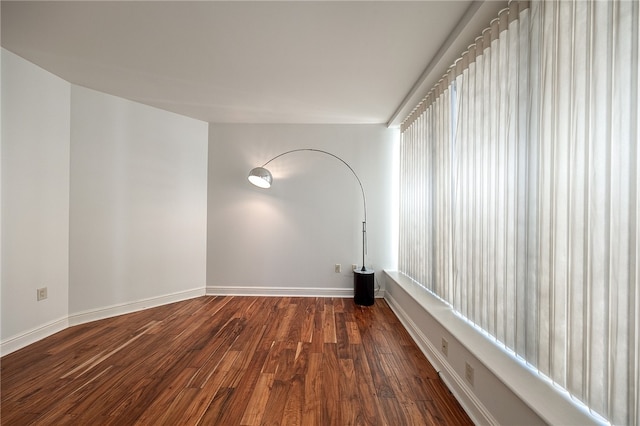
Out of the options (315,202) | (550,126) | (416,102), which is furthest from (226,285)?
(550,126)

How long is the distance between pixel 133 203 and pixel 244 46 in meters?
2.35

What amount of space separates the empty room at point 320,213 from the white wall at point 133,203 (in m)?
0.02

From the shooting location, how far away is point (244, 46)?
2.05 m

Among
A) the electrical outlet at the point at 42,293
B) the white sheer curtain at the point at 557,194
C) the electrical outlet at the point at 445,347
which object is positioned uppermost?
the white sheer curtain at the point at 557,194

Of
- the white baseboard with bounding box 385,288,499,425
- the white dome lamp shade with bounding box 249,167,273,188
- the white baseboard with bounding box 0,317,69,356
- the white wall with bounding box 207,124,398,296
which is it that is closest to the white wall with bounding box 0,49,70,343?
the white baseboard with bounding box 0,317,69,356

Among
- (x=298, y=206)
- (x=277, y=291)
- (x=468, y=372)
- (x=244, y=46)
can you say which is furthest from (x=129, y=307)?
(x=468, y=372)

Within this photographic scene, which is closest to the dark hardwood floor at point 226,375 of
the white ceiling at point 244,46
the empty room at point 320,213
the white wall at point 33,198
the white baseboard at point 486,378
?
the empty room at point 320,213

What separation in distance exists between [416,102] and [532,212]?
201cm

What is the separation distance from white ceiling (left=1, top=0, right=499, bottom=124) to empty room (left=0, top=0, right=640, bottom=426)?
0.8 inches

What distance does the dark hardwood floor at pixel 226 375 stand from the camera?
1.56 metres

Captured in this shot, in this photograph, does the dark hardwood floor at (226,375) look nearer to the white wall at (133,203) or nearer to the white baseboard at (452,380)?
the white baseboard at (452,380)

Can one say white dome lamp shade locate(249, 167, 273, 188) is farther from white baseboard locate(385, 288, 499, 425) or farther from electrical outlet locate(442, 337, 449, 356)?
electrical outlet locate(442, 337, 449, 356)

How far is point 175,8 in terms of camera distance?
169 cm

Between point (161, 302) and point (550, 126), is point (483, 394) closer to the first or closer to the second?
point (550, 126)
